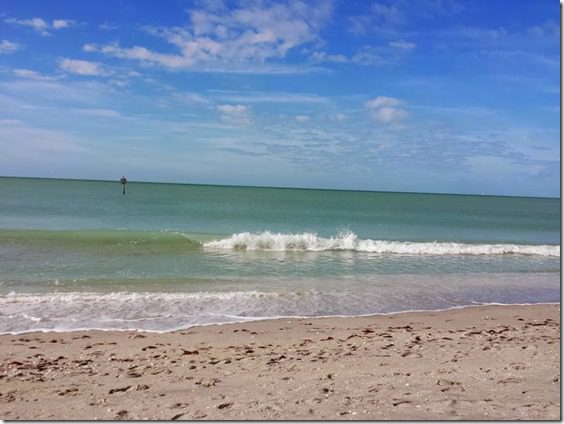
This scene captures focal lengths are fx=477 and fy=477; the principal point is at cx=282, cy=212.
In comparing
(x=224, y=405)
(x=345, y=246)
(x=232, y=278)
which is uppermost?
(x=224, y=405)

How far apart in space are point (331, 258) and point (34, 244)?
12269 millimetres

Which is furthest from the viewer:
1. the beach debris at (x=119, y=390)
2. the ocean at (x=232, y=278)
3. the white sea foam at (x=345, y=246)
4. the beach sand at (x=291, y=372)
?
the white sea foam at (x=345, y=246)

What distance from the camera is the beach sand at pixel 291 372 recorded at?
465cm

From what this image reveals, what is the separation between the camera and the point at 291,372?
19.7 feet

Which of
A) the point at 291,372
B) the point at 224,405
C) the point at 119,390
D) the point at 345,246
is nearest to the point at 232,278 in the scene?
the point at 291,372

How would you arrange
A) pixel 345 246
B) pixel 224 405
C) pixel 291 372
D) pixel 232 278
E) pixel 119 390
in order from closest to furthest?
1. pixel 224 405
2. pixel 119 390
3. pixel 291 372
4. pixel 232 278
5. pixel 345 246

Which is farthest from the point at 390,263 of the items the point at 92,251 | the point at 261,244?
the point at 92,251

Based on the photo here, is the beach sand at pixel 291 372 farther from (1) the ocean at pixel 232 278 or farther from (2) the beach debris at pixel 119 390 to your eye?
(1) the ocean at pixel 232 278

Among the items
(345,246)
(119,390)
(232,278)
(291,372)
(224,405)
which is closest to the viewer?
(224,405)

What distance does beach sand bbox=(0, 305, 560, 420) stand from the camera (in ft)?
15.3

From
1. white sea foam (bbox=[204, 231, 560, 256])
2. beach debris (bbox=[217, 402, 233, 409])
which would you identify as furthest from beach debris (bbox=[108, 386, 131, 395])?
white sea foam (bbox=[204, 231, 560, 256])

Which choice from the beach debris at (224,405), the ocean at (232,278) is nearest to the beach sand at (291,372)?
the beach debris at (224,405)

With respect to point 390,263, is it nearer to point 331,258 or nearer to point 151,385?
point 331,258

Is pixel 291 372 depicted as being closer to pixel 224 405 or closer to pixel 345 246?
pixel 224 405
